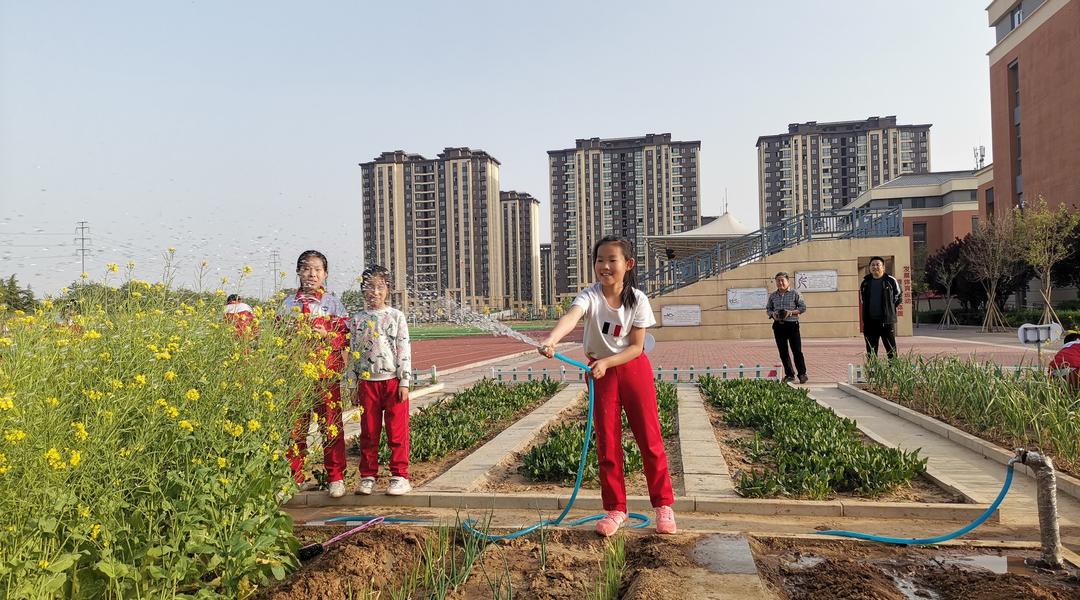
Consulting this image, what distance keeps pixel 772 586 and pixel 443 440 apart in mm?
4188

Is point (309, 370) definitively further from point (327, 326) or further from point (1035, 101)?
point (1035, 101)

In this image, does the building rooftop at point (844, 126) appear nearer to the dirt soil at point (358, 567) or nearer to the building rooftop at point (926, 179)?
the building rooftop at point (926, 179)

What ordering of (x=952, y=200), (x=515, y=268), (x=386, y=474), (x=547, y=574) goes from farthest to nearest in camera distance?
(x=515, y=268) < (x=952, y=200) < (x=386, y=474) < (x=547, y=574)

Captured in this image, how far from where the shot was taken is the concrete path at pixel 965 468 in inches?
173

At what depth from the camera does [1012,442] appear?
6.07 m

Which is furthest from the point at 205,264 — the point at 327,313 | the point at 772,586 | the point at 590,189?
the point at 590,189

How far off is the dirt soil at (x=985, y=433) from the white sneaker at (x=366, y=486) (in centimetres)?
523

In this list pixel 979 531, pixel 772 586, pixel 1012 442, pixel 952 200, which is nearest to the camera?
pixel 772 586

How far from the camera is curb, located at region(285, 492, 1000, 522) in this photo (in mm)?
4336

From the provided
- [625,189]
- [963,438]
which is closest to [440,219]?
[625,189]

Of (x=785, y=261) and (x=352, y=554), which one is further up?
(x=785, y=261)

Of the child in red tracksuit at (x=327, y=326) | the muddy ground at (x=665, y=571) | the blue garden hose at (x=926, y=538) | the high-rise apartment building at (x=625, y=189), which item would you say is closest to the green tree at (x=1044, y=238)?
the blue garden hose at (x=926, y=538)

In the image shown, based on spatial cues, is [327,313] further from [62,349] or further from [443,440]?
[443,440]

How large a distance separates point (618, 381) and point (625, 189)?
130m
